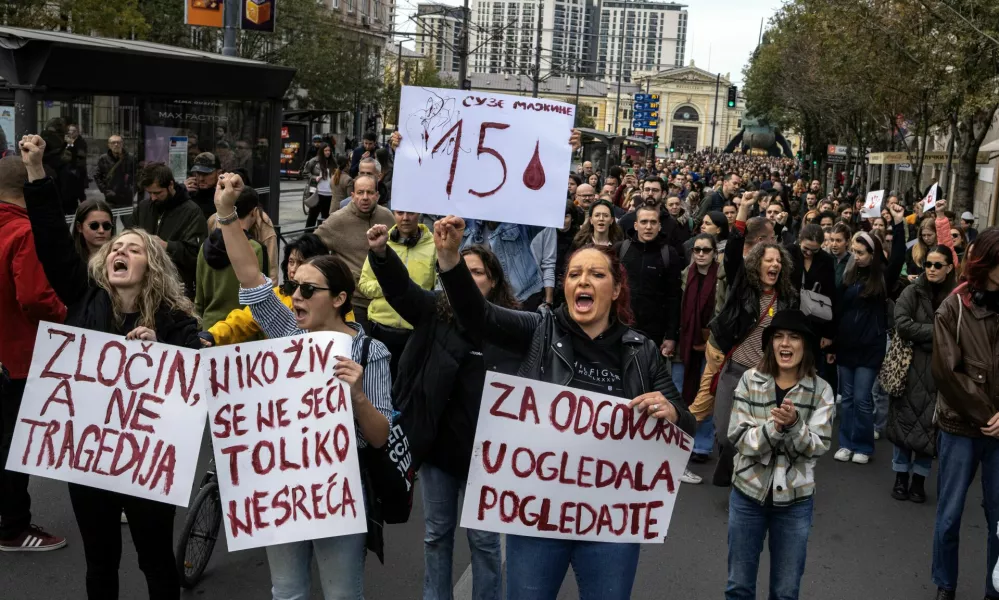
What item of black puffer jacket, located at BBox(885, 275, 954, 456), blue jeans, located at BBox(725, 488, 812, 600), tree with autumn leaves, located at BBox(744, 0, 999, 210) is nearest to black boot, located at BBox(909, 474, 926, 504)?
black puffer jacket, located at BBox(885, 275, 954, 456)

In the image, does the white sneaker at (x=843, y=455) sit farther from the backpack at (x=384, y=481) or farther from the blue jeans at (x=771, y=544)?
the backpack at (x=384, y=481)

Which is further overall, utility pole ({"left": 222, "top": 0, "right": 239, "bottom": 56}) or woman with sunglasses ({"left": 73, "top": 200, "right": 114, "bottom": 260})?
utility pole ({"left": 222, "top": 0, "right": 239, "bottom": 56})

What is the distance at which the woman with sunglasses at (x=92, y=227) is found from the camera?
519cm

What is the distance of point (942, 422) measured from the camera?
5.02 meters

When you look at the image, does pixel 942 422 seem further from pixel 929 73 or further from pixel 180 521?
pixel 929 73

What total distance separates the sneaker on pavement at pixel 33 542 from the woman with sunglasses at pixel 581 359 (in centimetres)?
294

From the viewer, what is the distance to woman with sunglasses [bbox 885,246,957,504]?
6.50 m

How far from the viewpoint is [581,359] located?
3611 millimetres

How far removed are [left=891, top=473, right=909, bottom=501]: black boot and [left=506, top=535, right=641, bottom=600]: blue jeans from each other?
409 cm

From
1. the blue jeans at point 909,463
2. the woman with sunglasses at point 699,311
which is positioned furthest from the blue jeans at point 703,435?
the blue jeans at point 909,463

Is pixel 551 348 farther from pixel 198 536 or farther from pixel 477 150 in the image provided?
pixel 198 536

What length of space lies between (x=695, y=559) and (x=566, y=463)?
247 centimetres

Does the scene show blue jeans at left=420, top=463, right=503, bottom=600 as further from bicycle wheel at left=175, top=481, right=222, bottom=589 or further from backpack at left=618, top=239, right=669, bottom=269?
backpack at left=618, top=239, right=669, bottom=269

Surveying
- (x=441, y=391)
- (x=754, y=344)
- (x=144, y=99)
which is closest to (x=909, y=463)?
(x=754, y=344)
